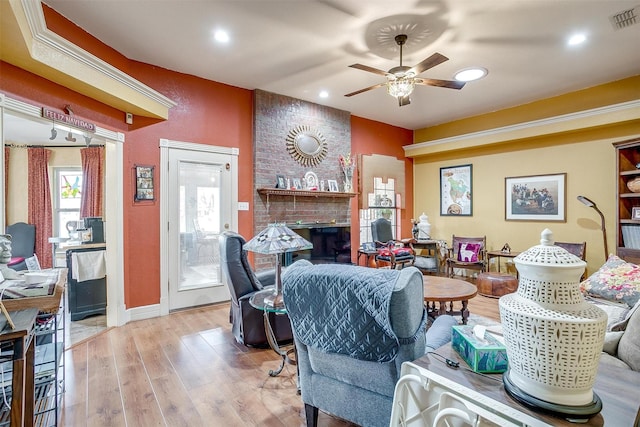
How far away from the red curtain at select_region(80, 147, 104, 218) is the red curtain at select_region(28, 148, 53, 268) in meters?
0.67

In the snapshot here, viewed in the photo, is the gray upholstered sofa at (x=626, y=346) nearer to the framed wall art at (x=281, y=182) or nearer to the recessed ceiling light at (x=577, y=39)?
the recessed ceiling light at (x=577, y=39)

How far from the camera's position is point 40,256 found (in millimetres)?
5863

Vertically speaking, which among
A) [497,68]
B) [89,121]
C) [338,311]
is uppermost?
[497,68]

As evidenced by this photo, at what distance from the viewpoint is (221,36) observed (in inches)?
121

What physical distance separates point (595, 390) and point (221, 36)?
3.57 meters

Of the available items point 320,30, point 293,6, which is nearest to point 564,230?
Answer: point 320,30

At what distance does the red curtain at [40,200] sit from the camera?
588cm

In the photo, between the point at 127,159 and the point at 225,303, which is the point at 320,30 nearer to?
the point at 127,159

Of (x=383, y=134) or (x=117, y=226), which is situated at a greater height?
(x=383, y=134)

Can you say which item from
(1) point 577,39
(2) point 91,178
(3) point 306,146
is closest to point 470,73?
(1) point 577,39

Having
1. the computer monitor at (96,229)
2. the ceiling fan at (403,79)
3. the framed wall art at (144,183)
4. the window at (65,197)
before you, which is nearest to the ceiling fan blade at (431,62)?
the ceiling fan at (403,79)

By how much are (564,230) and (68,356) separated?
6.23 metres

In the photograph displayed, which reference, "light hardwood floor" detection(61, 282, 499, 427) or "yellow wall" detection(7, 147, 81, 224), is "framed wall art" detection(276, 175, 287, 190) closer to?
"light hardwood floor" detection(61, 282, 499, 427)

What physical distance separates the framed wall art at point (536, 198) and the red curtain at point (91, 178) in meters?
7.28
